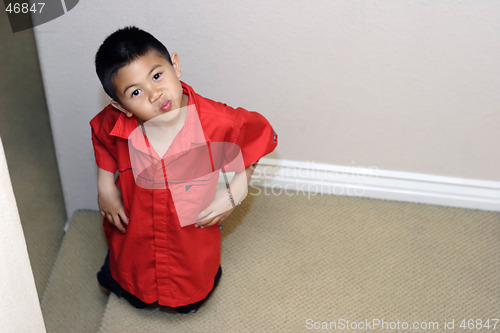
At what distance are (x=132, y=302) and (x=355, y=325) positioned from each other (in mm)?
545

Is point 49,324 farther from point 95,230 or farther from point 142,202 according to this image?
point 142,202

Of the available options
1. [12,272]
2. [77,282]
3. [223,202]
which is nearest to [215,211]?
[223,202]

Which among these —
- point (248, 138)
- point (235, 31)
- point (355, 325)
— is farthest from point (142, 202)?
point (355, 325)

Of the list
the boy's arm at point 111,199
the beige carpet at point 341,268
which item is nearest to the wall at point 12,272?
the boy's arm at point 111,199

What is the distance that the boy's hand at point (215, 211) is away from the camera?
116 centimetres

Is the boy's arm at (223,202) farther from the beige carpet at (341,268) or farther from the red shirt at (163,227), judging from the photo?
the beige carpet at (341,268)

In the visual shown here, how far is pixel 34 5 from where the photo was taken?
1266 millimetres

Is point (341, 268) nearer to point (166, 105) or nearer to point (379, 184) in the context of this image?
point (379, 184)

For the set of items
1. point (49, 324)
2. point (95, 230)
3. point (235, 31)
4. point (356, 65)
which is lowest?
point (49, 324)

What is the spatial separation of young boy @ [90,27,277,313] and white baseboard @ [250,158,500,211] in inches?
14.1

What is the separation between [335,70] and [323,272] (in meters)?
0.52

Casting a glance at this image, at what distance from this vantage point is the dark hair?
3.07ft

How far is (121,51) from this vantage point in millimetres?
936

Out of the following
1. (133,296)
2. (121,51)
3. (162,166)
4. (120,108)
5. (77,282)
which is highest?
(121,51)
